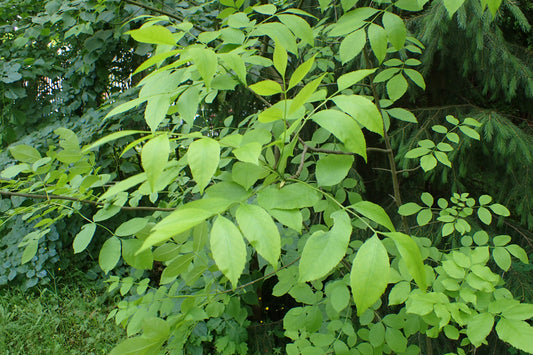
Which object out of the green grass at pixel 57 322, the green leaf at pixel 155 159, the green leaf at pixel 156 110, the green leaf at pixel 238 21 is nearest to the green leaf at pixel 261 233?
the green leaf at pixel 155 159

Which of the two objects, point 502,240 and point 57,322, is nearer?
point 502,240

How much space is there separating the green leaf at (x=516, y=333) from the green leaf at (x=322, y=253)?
50 centimetres

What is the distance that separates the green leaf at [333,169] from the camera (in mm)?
615

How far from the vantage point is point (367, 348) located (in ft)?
3.49

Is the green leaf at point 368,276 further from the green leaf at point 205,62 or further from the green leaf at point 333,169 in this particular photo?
the green leaf at point 205,62

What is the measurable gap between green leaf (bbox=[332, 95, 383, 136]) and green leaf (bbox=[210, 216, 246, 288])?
0.24 meters

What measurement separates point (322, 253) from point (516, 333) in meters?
0.55

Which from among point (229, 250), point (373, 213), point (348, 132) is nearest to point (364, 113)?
point (348, 132)

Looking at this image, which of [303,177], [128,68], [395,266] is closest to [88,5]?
[128,68]

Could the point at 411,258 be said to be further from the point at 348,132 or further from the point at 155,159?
the point at 155,159

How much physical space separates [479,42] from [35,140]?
3640 millimetres

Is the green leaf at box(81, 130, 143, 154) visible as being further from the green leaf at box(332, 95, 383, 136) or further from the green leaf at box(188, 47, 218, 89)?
the green leaf at box(332, 95, 383, 136)

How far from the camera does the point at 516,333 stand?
0.72 metres

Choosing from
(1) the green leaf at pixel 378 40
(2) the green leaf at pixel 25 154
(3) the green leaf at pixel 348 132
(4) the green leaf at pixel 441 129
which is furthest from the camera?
(4) the green leaf at pixel 441 129
